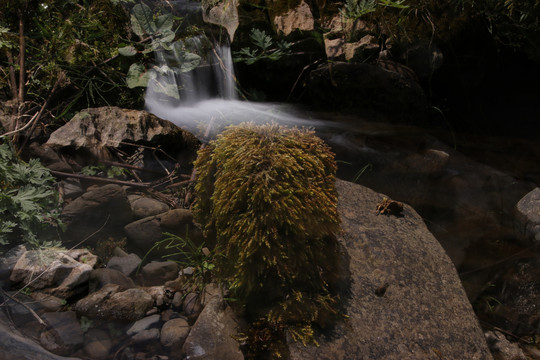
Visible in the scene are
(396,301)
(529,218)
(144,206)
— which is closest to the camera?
(396,301)

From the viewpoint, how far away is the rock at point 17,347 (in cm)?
172

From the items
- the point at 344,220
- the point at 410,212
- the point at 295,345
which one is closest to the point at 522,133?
the point at 410,212

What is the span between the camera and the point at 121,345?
2039 mm

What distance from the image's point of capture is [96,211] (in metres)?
2.87

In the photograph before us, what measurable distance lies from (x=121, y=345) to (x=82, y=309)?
410 millimetres

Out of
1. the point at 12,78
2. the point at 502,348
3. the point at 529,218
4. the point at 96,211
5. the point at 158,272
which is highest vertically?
the point at 12,78

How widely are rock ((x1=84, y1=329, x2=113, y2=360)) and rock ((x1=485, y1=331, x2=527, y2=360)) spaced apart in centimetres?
314

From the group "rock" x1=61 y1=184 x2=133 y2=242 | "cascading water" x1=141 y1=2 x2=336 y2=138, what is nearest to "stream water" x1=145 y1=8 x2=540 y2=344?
"cascading water" x1=141 y1=2 x2=336 y2=138

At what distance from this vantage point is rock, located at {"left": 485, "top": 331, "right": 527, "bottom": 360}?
300 cm

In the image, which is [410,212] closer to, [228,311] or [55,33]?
[228,311]

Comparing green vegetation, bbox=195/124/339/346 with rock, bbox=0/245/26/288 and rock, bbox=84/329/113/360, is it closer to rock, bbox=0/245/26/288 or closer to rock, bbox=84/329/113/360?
rock, bbox=84/329/113/360

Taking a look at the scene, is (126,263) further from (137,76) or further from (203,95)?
(203,95)

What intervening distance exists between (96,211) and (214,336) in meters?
1.52

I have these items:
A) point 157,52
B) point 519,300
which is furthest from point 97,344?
point 519,300
